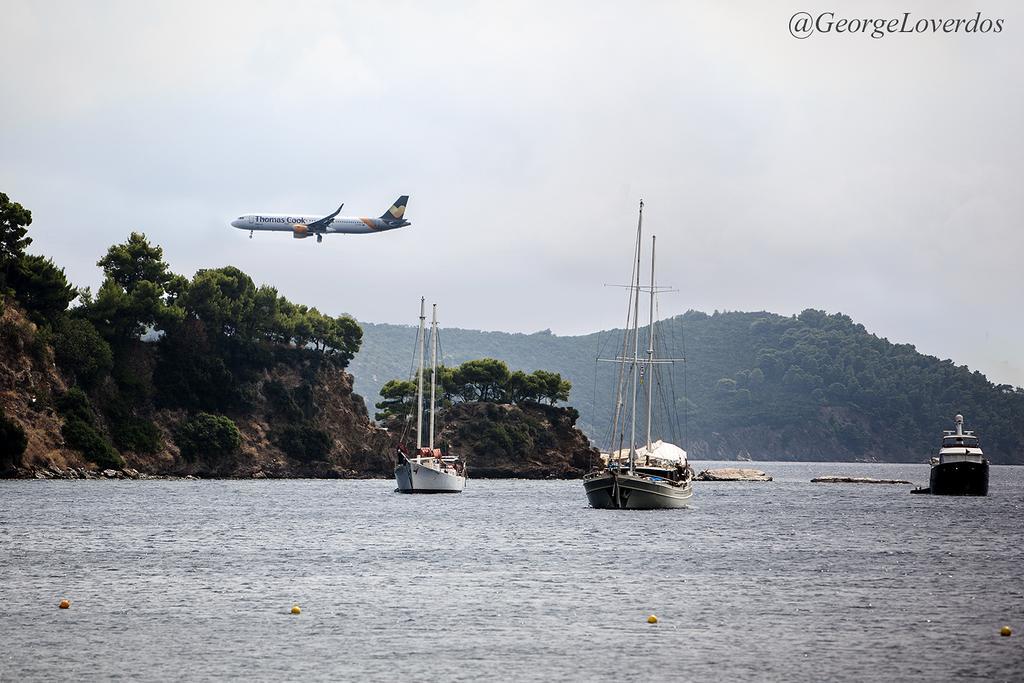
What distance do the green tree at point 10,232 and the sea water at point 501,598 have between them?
68.9m

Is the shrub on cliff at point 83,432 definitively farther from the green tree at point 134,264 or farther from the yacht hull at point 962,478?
the yacht hull at point 962,478

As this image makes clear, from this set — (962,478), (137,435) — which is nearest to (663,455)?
(962,478)

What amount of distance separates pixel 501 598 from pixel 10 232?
393 ft

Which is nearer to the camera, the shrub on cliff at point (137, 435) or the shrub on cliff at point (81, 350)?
the shrub on cliff at point (81, 350)

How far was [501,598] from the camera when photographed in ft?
141

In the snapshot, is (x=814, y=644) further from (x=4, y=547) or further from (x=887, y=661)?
(x=4, y=547)

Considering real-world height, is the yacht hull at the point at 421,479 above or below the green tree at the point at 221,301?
below

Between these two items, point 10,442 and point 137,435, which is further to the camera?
point 137,435

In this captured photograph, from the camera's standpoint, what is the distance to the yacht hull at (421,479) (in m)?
121

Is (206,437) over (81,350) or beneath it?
beneath

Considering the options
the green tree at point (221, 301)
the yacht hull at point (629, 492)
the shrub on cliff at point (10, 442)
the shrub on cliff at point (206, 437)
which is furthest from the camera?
the green tree at point (221, 301)

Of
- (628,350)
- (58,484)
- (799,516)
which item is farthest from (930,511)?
(58,484)

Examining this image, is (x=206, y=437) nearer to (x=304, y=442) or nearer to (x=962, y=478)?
(x=304, y=442)

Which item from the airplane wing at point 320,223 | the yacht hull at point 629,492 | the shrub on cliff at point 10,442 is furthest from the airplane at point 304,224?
the yacht hull at point 629,492
